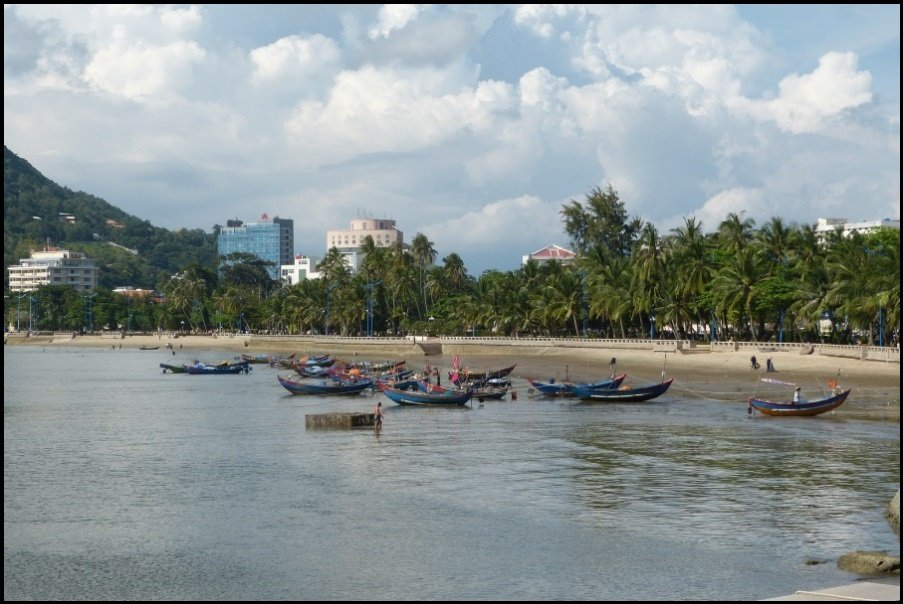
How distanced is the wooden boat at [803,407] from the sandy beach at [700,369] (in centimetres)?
91

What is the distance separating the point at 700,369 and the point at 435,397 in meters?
29.9

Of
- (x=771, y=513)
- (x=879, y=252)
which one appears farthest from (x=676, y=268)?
(x=771, y=513)

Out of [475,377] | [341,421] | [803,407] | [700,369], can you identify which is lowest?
[341,421]

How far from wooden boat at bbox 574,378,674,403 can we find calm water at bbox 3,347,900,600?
791 centimetres

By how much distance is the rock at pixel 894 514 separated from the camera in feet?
92.1

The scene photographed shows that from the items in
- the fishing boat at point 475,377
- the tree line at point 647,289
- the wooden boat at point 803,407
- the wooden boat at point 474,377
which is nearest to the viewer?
the wooden boat at point 803,407

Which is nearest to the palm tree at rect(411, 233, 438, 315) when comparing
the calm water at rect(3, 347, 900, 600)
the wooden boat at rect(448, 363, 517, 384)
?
the wooden boat at rect(448, 363, 517, 384)

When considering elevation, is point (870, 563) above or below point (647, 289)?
below

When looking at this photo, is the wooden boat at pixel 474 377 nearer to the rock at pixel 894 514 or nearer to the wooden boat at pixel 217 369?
the wooden boat at pixel 217 369

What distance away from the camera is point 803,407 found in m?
53.1

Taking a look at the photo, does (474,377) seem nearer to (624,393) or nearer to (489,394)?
(489,394)

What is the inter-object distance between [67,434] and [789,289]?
63.4 metres

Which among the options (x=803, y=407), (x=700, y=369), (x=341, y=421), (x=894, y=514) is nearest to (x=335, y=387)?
(x=341, y=421)

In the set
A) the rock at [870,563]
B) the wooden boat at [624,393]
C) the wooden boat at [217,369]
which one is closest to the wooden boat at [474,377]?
the wooden boat at [624,393]
